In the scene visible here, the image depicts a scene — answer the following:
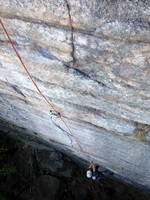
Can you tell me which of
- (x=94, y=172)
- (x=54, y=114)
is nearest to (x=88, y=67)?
(x=54, y=114)

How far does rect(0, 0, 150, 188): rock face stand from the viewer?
3.33 feet

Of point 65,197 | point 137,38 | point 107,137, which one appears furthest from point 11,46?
point 65,197

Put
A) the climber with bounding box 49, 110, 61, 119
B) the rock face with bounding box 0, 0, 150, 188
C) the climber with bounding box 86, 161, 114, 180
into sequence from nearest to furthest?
the rock face with bounding box 0, 0, 150, 188
the climber with bounding box 49, 110, 61, 119
the climber with bounding box 86, 161, 114, 180

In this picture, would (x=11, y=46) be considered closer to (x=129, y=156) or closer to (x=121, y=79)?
Answer: (x=121, y=79)

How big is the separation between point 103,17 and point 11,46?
76 centimetres

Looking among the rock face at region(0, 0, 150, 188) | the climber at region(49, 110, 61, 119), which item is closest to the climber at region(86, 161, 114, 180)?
the rock face at region(0, 0, 150, 188)

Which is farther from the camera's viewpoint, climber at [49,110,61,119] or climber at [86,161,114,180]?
climber at [86,161,114,180]

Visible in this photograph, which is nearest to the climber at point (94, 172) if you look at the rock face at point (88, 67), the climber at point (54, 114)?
the rock face at point (88, 67)

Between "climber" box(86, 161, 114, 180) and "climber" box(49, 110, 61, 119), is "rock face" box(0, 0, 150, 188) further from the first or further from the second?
"climber" box(86, 161, 114, 180)

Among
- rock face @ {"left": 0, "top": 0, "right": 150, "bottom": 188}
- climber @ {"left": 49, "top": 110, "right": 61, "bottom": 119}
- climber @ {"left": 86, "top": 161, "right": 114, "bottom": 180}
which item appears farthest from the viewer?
climber @ {"left": 86, "top": 161, "right": 114, "bottom": 180}

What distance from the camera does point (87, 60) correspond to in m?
1.28

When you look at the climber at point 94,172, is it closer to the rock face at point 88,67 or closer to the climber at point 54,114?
the rock face at point 88,67

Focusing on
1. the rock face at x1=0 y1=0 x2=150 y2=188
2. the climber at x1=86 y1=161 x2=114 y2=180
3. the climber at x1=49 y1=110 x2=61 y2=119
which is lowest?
the climber at x1=86 y1=161 x2=114 y2=180

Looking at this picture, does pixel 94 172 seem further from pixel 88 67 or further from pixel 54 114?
pixel 88 67
